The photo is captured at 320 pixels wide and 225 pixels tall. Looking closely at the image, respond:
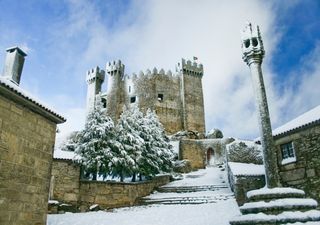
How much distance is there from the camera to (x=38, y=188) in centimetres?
→ 998

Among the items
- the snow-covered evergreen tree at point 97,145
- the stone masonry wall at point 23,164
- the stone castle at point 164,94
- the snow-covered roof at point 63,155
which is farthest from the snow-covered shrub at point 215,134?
the stone masonry wall at point 23,164

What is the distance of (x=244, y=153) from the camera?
77.2 feet

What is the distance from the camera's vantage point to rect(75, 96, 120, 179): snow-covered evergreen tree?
67.1ft

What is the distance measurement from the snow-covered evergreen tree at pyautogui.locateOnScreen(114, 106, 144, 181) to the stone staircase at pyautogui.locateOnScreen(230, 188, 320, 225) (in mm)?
12164

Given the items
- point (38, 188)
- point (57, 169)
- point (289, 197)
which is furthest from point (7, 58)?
point (289, 197)

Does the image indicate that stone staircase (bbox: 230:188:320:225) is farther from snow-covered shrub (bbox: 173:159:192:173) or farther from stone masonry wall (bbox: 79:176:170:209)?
snow-covered shrub (bbox: 173:159:192:173)

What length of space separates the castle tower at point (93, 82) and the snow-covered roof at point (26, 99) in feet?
131

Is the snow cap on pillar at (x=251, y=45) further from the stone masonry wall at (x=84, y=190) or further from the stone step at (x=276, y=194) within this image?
the stone masonry wall at (x=84, y=190)

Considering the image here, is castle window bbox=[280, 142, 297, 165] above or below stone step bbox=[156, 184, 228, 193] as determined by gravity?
above

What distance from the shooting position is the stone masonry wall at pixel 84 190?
1791 cm

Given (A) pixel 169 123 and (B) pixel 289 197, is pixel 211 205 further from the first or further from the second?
(A) pixel 169 123

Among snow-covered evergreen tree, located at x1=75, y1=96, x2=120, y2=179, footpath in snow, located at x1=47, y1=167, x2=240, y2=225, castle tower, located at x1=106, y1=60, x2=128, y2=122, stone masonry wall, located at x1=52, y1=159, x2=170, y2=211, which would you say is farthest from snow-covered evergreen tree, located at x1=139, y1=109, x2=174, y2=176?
castle tower, located at x1=106, y1=60, x2=128, y2=122

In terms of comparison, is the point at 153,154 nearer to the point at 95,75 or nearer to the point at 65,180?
the point at 65,180

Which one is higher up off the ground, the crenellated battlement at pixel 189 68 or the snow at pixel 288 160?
the crenellated battlement at pixel 189 68
